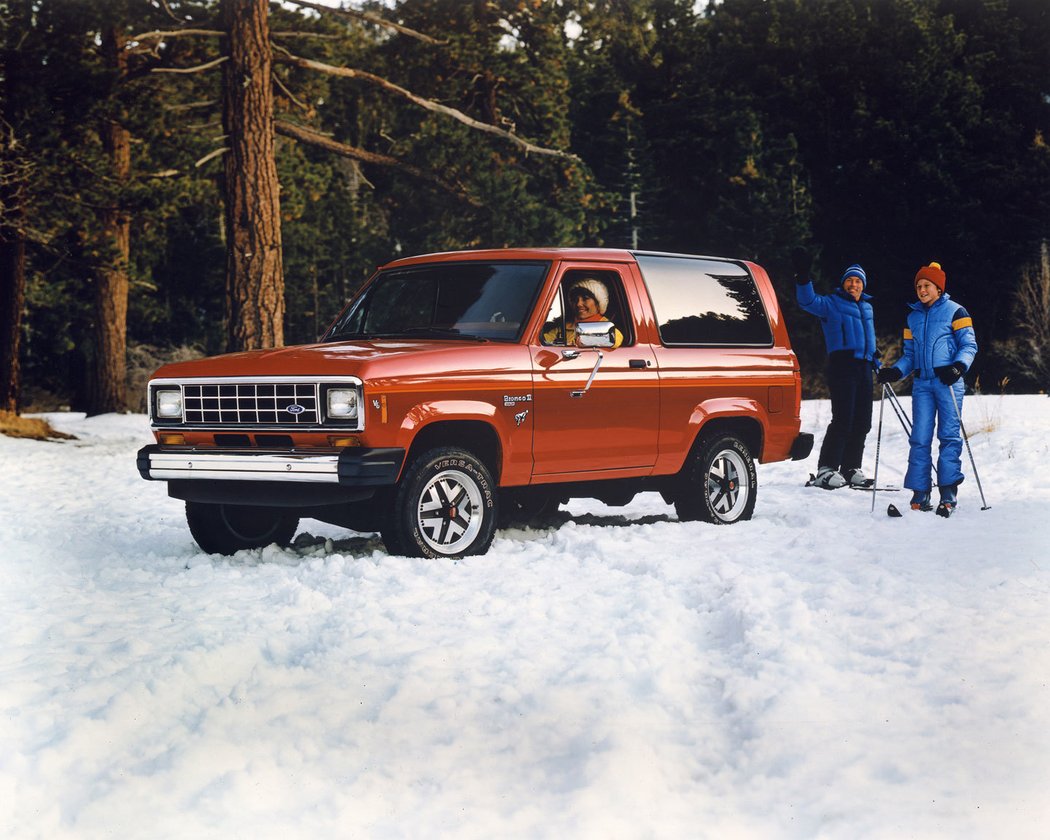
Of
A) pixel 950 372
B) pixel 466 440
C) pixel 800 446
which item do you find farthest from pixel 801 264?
pixel 466 440

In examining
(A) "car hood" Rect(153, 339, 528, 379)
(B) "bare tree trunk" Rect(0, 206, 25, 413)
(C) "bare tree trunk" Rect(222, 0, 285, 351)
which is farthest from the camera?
(B) "bare tree trunk" Rect(0, 206, 25, 413)

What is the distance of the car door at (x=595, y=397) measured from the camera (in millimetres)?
8859

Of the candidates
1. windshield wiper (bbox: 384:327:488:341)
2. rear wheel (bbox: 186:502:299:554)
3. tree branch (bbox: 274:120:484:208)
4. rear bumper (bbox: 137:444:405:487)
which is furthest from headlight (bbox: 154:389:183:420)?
tree branch (bbox: 274:120:484:208)

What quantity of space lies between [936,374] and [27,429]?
16.7 metres

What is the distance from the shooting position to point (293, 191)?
31609 mm

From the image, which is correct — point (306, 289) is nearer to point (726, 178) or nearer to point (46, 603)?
point (726, 178)

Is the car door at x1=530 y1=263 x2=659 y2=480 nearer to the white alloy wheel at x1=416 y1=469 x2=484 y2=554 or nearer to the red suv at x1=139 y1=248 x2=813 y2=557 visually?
the red suv at x1=139 y1=248 x2=813 y2=557

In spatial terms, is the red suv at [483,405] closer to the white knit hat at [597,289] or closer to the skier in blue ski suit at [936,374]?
the white knit hat at [597,289]

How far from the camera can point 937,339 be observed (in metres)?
10.3

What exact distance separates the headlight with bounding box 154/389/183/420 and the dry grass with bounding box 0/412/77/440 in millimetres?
13944

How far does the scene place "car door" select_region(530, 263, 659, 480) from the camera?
886 centimetres

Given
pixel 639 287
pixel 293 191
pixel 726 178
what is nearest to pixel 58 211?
pixel 293 191

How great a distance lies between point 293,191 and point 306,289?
17.3m

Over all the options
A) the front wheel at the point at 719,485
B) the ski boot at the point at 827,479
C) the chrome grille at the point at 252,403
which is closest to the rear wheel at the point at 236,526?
the chrome grille at the point at 252,403
